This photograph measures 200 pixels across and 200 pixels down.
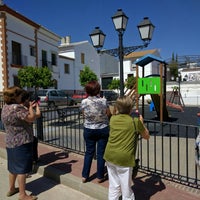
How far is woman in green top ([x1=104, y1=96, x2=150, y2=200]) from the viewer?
2.72m

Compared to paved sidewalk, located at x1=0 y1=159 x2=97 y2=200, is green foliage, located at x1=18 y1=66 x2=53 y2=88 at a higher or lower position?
higher

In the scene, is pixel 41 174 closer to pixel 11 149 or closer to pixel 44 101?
pixel 11 149

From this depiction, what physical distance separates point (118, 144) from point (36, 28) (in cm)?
2406

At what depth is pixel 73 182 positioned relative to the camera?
148 inches

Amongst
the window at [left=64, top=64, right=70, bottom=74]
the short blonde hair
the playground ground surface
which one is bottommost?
the playground ground surface

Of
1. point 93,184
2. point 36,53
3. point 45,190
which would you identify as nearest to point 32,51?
point 36,53

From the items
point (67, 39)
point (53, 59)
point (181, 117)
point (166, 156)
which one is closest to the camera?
point (166, 156)

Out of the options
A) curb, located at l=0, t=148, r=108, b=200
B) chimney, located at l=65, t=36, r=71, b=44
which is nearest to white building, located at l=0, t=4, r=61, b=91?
chimney, located at l=65, t=36, r=71, b=44

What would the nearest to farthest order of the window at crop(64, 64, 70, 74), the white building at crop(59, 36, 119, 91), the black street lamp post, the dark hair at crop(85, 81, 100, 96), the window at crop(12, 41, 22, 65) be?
the dark hair at crop(85, 81, 100, 96), the black street lamp post, the window at crop(12, 41, 22, 65), the window at crop(64, 64, 70, 74), the white building at crop(59, 36, 119, 91)

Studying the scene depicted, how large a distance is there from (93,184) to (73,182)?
396mm

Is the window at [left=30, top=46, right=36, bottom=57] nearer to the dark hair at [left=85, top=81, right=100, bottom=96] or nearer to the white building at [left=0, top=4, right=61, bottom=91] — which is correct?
the white building at [left=0, top=4, right=61, bottom=91]

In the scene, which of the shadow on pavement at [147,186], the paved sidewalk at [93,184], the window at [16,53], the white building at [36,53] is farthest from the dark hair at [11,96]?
the window at [16,53]

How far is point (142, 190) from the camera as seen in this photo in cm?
338

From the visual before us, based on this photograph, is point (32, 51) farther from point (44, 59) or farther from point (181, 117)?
point (181, 117)
